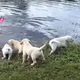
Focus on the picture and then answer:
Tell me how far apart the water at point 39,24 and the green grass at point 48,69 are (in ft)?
8.28

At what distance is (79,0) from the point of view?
65.0ft

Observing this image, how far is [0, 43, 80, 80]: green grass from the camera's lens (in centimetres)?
468

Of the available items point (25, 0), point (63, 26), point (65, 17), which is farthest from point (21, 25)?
point (25, 0)

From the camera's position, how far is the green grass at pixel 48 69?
468 centimetres

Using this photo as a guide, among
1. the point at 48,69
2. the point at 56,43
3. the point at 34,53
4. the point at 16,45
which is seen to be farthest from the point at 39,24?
the point at 48,69

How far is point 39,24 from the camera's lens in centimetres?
1099

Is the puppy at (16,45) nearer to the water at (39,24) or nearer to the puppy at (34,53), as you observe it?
the puppy at (34,53)

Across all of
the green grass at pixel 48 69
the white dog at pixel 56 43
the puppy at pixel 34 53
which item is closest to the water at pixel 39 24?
the white dog at pixel 56 43

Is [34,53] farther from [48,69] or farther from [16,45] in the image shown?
[16,45]

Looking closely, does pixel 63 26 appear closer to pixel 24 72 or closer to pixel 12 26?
pixel 12 26

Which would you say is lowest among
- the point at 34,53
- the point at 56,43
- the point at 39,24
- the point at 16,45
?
the point at 39,24

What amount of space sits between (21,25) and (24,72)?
19.5 feet

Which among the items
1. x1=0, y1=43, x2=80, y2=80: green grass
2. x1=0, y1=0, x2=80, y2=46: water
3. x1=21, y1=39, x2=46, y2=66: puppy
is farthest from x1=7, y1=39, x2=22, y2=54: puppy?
x1=0, y1=0, x2=80, y2=46: water

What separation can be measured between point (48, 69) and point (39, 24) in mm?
6097
